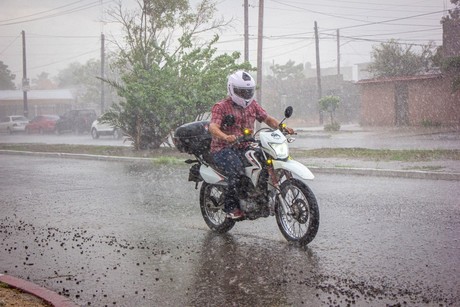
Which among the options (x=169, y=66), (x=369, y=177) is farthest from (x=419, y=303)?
(x=169, y=66)

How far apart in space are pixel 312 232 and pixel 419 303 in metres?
1.79

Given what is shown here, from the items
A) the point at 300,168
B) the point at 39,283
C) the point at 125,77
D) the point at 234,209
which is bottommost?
the point at 39,283

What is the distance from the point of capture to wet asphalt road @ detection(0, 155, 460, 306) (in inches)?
175

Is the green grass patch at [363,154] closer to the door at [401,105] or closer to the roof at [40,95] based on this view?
the door at [401,105]

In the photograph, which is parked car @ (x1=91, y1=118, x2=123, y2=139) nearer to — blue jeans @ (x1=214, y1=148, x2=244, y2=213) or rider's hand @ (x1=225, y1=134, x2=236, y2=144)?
blue jeans @ (x1=214, y1=148, x2=244, y2=213)

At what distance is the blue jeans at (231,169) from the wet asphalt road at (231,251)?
0.47 meters

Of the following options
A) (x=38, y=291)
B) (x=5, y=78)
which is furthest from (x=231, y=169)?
(x=5, y=78)

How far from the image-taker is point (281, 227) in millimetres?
6137

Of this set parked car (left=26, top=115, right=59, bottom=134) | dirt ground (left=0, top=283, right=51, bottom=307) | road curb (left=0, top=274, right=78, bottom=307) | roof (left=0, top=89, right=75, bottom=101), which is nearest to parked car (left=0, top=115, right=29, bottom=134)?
parked car (left=26, top=115, right=59, bottom=134)

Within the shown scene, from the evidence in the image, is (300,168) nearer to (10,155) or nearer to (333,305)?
(333,305)

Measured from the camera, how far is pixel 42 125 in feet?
146

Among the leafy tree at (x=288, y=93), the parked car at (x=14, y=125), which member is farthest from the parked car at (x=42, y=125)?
the leafy tree at (x=288, y=93)

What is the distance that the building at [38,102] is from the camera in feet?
228

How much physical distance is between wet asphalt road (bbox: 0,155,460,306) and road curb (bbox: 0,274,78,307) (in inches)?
6.1
